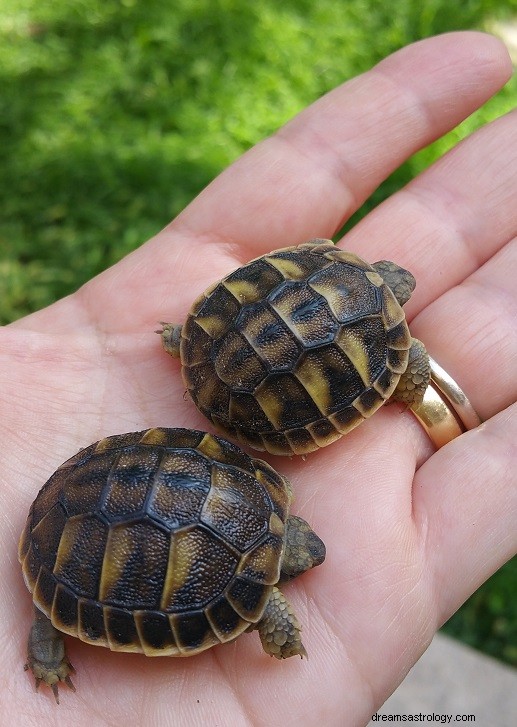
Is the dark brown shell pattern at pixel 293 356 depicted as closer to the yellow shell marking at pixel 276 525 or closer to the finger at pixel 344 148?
the yellow shell marking at pixel 276 525

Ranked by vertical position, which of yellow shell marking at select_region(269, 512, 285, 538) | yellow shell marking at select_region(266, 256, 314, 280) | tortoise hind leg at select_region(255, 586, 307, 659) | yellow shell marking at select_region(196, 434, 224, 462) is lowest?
tortoise hind leg at select_region(255, 586, 307, 659)

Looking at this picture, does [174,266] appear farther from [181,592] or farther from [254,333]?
[181,592]

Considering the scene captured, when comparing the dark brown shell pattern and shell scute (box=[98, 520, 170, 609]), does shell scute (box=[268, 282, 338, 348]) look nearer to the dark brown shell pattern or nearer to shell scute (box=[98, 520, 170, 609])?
the dark brown shell pattern

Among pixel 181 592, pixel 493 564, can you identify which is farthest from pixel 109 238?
pixel 493 564

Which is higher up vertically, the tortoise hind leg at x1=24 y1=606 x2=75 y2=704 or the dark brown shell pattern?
the dark brown shell pattern

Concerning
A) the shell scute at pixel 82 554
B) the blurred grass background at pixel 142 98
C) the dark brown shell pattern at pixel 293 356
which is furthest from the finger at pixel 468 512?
the blurred grass background at pixel 142 98

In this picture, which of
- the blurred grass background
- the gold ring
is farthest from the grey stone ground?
the blurred grass background
